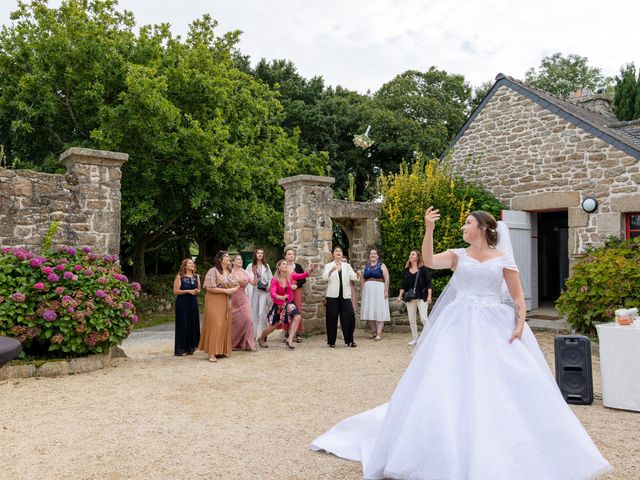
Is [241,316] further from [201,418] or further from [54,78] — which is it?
[54,78]

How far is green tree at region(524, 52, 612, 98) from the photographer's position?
98.8 feet

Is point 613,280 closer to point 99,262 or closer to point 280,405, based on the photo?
point 280,405

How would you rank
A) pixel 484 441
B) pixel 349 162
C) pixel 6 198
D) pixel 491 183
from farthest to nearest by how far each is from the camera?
pixel 349 162
pixel 491 183
pixel 6 198
pixel 484 441

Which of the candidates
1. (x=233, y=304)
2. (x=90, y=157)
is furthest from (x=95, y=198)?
(x=233, y=304)

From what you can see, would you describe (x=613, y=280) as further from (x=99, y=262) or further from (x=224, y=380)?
(x=99, y=262)

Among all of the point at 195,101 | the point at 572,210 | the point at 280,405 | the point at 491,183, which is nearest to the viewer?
the point at 280,405

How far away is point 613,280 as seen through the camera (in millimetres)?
8234

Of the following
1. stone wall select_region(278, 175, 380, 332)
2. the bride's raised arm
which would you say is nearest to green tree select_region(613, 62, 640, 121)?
stone wall select_region(278, 175, 380, 332)

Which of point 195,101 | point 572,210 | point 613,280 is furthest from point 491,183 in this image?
point 195,101

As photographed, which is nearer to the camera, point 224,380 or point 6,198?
point 224,380

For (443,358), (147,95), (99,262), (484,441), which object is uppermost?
(147,95)

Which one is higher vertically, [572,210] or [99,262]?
[572,210]

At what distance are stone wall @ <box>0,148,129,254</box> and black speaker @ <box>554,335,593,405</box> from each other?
19.0 feet

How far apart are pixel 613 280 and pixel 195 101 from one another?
10637 mm
